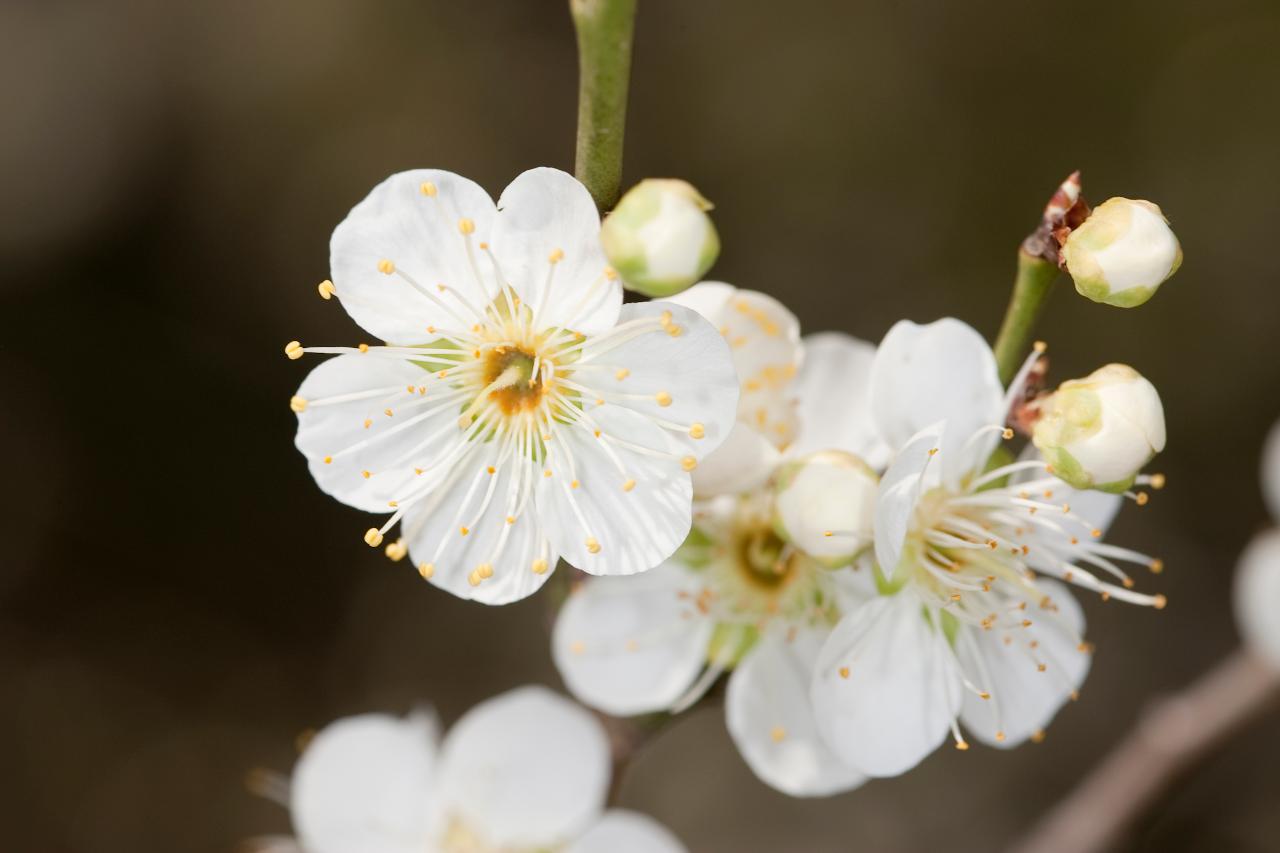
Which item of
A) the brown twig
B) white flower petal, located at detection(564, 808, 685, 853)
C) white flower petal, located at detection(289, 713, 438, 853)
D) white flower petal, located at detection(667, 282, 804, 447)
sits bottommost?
the brown twig

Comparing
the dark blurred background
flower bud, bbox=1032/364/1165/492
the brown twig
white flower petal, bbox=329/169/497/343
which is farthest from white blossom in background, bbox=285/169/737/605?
the dark blurred background

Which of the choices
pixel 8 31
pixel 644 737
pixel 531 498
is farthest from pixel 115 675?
pixel 531 498

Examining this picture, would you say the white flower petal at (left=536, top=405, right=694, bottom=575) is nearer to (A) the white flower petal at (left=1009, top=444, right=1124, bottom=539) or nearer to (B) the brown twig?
(A) the white flower petal at (left=1009, top=444, right=1124, bottom=539)

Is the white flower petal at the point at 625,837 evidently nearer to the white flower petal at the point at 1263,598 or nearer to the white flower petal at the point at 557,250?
the white flower petal at the point at 557,250

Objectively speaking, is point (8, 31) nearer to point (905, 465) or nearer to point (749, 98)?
point (749, 98)

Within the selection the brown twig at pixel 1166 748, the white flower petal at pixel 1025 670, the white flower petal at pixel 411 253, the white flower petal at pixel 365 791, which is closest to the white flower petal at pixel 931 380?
the white flower petal at pixel 1025 670

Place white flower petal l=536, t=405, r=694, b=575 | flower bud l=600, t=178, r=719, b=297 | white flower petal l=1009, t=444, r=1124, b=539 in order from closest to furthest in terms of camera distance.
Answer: flower bud l=600, t=178, r=719, b=297 → white flower petal l=536, t=405, r=694, b=575 → white flower petal l=1009, t=444, r=1124, b=539

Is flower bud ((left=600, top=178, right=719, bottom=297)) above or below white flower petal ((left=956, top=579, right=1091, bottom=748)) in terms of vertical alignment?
above

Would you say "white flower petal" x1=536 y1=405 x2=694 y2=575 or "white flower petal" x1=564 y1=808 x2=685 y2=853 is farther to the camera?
"white flower petal" x1=564 y1=808 x2=685 y2=853
